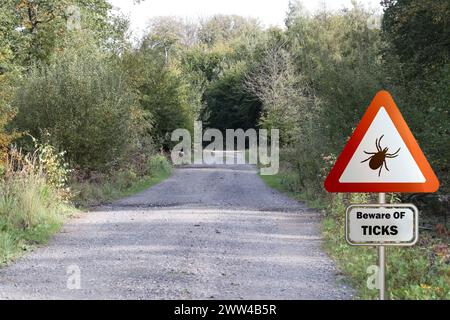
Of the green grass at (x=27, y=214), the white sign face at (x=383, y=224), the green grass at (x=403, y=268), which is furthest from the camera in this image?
the green grass at (x=27, y=214)

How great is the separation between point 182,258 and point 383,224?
4.98 m

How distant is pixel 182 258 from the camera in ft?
31.0

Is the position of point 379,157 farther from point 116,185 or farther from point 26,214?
point 116,185

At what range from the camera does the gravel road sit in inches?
287

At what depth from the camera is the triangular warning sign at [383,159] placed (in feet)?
16.2

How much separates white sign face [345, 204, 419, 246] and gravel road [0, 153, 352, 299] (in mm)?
2247

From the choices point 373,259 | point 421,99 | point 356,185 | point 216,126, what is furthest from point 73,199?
point 216,126

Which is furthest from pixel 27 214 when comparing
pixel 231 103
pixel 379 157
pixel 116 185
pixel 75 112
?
pixel 231 103

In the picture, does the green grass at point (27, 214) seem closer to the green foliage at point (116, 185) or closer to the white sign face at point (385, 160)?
the green foliage at point (116, 185)

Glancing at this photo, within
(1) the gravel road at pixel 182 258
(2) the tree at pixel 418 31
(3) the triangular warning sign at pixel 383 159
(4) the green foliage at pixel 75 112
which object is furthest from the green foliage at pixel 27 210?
(2) the tree at pixel 418 31

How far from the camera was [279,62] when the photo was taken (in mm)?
47906

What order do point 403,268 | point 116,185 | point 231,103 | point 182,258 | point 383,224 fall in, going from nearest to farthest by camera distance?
point 383,224
point 403,268
point 182,258
point 116,185
point 231,103

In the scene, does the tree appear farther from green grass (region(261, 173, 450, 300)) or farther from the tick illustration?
the tick illustration

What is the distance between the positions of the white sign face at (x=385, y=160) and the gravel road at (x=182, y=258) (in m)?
2.40
